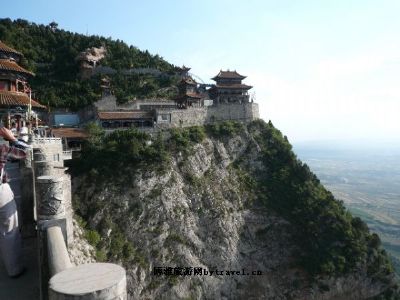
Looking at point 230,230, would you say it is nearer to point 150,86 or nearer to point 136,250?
point 136,250

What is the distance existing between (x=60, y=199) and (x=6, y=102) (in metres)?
21.2

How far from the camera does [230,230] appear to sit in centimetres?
3512

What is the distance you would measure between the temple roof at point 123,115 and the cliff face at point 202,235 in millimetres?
5680

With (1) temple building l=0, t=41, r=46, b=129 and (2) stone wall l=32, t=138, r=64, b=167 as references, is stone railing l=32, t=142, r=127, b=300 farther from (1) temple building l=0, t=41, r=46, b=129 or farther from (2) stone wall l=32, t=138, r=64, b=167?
(1) temple building l=0, t=41, r=46, b=129

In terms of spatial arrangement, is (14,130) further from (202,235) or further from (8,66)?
(202,235)

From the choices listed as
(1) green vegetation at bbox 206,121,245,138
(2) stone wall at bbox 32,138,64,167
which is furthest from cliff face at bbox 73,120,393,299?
(2) stone wall at bbox 32,138,64,167

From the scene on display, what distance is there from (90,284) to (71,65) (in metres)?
59.8

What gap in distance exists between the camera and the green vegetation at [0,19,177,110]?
49594mm

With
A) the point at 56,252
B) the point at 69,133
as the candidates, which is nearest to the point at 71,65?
the point at 69,133

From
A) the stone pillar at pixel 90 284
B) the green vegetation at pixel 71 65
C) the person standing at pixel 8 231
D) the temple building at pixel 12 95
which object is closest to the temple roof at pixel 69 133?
the temple building at pixel 12 95

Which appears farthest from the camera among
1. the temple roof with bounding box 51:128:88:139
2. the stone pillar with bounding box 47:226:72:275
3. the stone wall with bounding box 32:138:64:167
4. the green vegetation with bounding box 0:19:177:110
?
the green vegetation with bounding box 0:19:177:110

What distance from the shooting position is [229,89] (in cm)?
4841

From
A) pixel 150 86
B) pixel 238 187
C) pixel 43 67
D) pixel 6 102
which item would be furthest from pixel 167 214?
pixel 43 67

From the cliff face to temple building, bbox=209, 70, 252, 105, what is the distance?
1112cm
